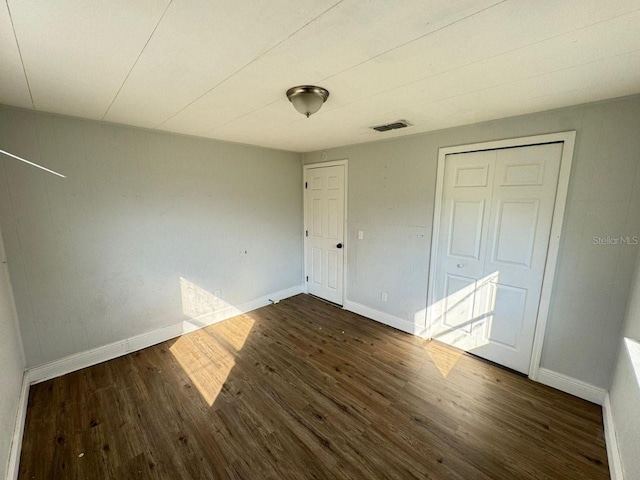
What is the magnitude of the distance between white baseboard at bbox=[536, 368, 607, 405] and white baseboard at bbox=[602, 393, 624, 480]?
0.17ft

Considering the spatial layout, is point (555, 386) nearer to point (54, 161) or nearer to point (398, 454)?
point (398, 454)

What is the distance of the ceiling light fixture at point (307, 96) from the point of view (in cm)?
163

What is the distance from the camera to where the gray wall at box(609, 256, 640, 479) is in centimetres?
136

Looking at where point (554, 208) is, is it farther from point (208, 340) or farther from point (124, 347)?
point (124, 347)

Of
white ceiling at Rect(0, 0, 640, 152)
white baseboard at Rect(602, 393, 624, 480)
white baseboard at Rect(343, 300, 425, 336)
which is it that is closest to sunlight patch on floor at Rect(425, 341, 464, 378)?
white baseboard at Rect(343, 300, 425, 336)

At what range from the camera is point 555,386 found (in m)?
2.21

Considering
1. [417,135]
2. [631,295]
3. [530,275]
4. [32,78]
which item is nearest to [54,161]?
[32,78]

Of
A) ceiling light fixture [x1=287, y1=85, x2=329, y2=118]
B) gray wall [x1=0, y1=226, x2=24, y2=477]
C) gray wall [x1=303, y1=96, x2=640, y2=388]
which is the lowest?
gray wall [x1=0, y1=226, x2=24, y2=477]

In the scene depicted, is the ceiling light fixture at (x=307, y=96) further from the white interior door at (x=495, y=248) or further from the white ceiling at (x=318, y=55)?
the white interior door at (x=495, y=248)

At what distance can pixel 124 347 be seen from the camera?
8.70ft

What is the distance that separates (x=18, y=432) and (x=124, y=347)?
97 centimetres

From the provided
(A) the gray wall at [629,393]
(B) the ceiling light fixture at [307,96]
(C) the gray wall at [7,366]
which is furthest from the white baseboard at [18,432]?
(A) the gray wall at [629,393]

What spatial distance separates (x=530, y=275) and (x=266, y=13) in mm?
2637

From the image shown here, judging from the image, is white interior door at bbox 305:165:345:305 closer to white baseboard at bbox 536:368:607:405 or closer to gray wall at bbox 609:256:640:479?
white baseboard at bbox 536:368:607:405
